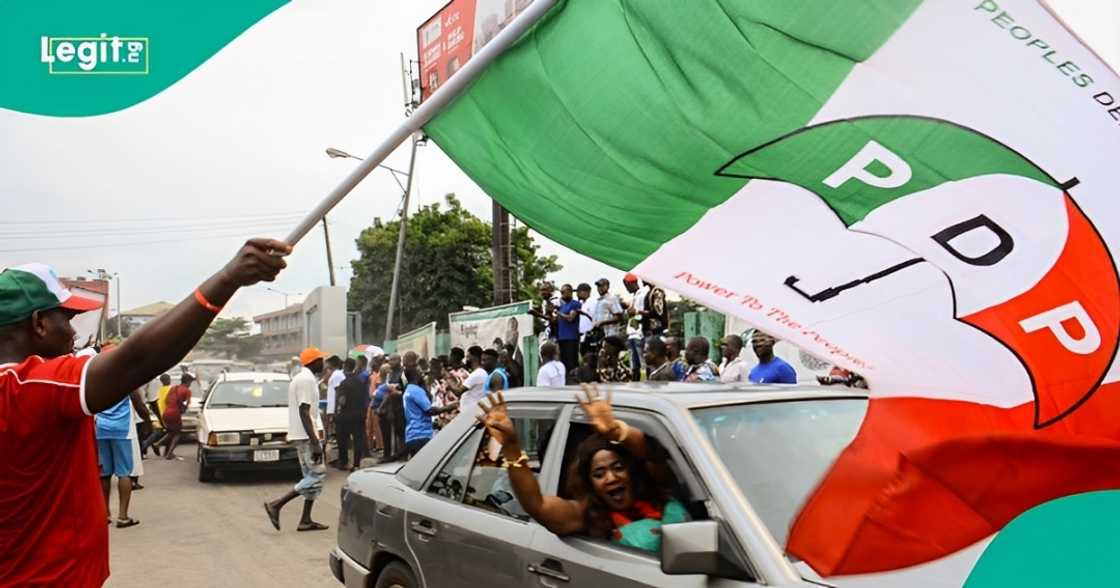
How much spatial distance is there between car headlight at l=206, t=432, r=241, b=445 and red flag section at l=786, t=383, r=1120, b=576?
40.7ft

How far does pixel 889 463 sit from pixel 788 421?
1.18m

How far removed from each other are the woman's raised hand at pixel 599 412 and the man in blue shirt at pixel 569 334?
9.37m

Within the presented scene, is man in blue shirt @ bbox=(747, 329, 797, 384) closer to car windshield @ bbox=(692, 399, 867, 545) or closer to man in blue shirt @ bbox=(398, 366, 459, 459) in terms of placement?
car windshield @ bbox=(692, 399, 867, 545)

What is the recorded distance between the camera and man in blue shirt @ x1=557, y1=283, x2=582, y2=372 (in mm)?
13031

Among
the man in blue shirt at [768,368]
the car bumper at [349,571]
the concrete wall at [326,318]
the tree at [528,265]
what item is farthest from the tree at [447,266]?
the car bumper at [349,571]

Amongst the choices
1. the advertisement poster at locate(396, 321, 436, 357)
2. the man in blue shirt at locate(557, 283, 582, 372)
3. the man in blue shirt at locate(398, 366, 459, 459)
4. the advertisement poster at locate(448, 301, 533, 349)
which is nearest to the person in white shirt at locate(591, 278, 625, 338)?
the man in blue shirt at locate(557, 283, 582, 372)

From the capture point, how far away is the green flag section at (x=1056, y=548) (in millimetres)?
2264

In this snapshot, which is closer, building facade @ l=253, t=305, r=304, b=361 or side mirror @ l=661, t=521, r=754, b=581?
side mirror @ l=661, t=521, r=754, b=581

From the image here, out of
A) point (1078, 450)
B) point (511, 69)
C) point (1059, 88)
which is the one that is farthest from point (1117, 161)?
point (511, 69)

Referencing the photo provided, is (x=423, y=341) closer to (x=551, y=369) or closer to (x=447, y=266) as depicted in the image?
(x=551, y=369)

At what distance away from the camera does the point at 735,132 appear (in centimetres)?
250

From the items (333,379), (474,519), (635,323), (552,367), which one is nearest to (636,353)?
(635,323)

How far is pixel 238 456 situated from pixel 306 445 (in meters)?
4.80

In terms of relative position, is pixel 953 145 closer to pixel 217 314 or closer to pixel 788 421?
pixel 788 421
